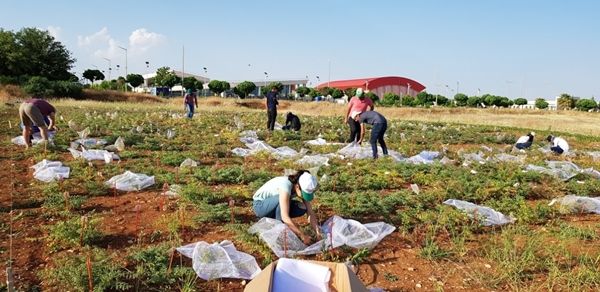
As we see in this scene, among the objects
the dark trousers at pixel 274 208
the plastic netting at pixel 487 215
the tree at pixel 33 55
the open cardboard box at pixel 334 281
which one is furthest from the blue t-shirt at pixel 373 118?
the tree at pixel 33 55

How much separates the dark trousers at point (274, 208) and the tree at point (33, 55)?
4802 centimetres

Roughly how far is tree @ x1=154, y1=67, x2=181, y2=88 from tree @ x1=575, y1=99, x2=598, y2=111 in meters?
49.9

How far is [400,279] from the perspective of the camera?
382 centimetres

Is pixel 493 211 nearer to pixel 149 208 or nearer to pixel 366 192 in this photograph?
pixel 366 192

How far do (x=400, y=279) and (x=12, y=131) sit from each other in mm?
11643

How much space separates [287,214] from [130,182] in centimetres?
296

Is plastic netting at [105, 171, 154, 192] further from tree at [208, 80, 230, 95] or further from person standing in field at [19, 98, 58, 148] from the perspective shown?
tree at [208, 80, 230, 95]

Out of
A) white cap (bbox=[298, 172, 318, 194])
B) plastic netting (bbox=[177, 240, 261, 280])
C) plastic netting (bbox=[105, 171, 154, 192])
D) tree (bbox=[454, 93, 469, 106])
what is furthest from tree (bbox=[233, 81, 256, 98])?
plastic netting (bbox=[177, 240, 261, 280])

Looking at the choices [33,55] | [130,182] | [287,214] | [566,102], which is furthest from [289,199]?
[566,102]

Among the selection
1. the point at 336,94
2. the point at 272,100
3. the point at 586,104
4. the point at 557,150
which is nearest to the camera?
the point at 557,150

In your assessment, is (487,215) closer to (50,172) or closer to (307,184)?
(307,184)

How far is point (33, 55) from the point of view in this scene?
151 ft

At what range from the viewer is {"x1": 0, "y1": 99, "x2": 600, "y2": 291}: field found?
12.1 feet

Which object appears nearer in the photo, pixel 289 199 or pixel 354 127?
pixel 289 199
